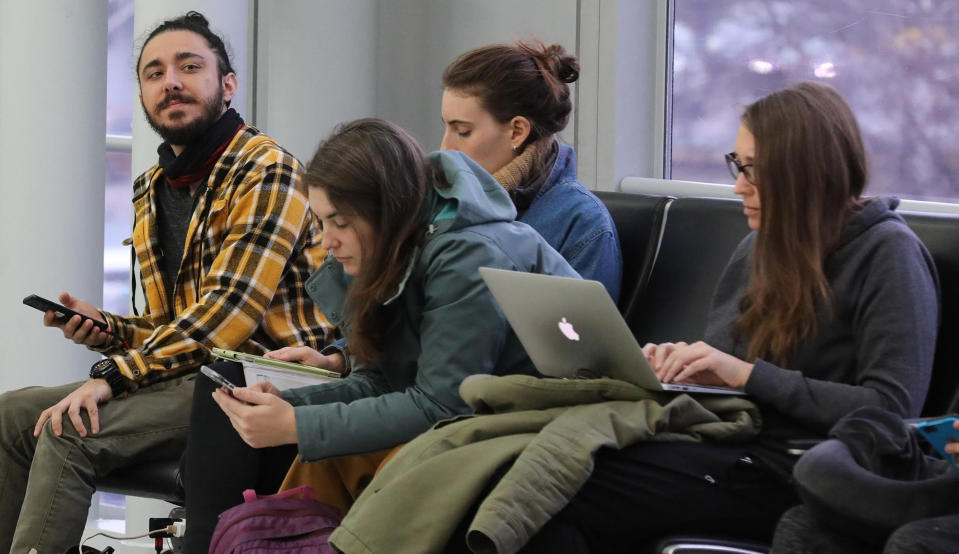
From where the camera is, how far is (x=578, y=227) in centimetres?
272

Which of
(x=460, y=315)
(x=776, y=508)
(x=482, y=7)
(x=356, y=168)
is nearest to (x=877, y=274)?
(x=776, y=508)

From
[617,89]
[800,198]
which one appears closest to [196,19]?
[617,89]

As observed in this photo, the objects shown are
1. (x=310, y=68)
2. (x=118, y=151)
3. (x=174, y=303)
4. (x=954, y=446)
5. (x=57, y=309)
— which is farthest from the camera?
(x=118, y=151)

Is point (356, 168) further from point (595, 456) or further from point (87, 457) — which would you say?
point (87, 457)

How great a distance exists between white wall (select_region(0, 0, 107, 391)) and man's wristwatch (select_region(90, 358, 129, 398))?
1.13 metres

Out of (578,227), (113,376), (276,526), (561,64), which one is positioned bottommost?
(276,526)

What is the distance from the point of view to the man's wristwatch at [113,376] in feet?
9.30

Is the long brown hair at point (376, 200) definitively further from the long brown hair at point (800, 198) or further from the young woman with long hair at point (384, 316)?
the long brown hair at point (800, 198)

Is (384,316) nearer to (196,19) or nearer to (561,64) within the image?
(561,64)

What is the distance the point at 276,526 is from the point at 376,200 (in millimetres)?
577

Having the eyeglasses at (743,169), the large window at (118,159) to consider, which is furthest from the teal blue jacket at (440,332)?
the large window at (118,159)

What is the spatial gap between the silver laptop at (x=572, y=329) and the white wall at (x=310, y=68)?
7.86ft

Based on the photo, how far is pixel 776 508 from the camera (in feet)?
6.09

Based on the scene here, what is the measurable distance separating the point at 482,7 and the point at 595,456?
270 centimetres
